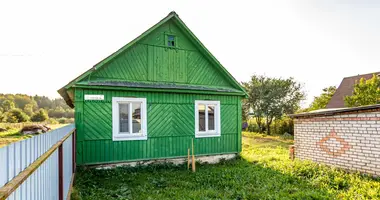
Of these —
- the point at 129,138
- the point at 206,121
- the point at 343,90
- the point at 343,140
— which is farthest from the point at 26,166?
the point at 343,90

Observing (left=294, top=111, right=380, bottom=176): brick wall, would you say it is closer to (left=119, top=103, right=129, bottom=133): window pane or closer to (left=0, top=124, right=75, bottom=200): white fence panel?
(left=119, top=103, right=129, bottom=133): window pane

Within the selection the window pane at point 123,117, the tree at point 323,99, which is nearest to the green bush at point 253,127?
the tree at point 323,99

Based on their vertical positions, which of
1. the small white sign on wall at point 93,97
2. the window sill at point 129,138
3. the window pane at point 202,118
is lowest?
the window sill at point 129,138

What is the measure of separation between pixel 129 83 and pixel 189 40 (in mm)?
3112

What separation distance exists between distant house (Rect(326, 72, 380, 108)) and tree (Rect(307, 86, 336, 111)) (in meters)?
0.79

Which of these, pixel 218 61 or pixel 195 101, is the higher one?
pixel 218 61

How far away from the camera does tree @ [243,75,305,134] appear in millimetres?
24141

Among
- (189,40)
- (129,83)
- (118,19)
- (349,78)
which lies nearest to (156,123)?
(129,83)

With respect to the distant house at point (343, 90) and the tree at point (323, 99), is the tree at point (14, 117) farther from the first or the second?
the distant house at point (343, 90)

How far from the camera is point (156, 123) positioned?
9.14 meters

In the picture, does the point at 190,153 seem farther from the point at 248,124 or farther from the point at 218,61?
the point at 248,124

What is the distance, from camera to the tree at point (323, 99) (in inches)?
902

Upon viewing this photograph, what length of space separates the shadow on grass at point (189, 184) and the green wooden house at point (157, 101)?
0.64m

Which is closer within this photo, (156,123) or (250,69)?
(156,123)
